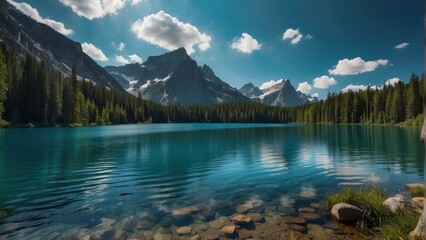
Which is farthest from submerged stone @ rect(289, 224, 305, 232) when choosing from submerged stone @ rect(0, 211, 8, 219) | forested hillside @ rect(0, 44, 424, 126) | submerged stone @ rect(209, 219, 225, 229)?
forested hillside @ rect(0, 44, 424, 126)

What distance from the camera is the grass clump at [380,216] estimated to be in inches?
375

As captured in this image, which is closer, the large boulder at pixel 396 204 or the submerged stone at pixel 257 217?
the large boulder at pixel 396 204

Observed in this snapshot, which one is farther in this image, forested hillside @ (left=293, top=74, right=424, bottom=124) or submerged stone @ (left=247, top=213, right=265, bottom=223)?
forested hillside @ (left=293, top=74, right=424, bottom=124)

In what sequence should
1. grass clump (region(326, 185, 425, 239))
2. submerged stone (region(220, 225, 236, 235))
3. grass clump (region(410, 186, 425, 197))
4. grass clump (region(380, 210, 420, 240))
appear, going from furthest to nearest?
grass clump (region(410, 186, 425, 197)) < submerged stone (region(220, 225, 236, 235)) < grass clump (region(326, 185, 425, 239)) < grass clump (region(380, 210, 420, 240))

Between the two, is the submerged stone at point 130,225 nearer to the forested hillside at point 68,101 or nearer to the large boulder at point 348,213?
the large boulder at point 348,213

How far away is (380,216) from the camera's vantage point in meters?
12.1

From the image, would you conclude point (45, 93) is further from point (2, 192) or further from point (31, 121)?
point (2, 192)

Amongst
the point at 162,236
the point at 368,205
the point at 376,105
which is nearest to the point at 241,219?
the point at 162,236

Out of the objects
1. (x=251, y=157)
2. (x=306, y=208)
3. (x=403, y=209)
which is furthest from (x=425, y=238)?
(x=251, y=157)

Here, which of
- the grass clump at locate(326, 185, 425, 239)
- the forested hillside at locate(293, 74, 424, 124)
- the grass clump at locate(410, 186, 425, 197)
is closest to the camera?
the grass clump at locate(326, 185, 425, 239)

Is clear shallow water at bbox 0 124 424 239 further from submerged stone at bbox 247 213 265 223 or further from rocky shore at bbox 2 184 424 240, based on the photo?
submerged stone at bbox 247 213 265 223

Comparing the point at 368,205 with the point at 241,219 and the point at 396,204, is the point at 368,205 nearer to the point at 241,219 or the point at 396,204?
the point at 396,204

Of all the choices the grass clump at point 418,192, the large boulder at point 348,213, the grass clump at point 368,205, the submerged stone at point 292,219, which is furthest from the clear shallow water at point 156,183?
the large boulder at point 348,213

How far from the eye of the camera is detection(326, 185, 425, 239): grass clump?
31.3 feet
